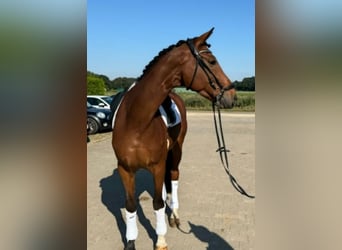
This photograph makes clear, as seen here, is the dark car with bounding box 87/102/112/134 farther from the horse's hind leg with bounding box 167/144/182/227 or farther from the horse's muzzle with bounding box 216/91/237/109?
the horse's muzzle with bounding box 216/91/237/109

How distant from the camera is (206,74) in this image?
8.50 feet

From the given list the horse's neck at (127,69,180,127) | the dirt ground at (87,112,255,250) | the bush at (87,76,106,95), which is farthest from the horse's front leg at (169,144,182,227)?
the bush at (87,76,106,95)

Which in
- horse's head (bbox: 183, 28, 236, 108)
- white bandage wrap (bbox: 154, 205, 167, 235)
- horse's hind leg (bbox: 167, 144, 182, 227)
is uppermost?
horse's head (bbox: 183, 28, 236, 108)

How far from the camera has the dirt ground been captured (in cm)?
373

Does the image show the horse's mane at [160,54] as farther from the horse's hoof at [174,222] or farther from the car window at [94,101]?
the car window at [94,101]

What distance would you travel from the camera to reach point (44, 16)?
797mm

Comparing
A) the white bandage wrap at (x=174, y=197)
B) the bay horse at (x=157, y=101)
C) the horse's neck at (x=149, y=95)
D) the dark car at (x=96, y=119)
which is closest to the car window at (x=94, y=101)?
the dark car at (x=96, y=119)

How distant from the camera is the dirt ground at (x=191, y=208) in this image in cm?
373

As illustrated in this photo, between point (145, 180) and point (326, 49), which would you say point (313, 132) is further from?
point (145, 180)

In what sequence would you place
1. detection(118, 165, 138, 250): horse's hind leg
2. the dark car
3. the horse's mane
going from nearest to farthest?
the horse's mane < detection(118, 165, 138, 250): horse's hind leg < the dark car

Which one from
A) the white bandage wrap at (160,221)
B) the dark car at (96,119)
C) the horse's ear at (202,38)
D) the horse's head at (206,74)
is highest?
the horse's ear at (202,38)

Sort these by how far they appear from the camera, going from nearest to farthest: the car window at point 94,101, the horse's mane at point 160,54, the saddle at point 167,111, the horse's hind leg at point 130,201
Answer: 1. the horse's mane at point 160,54
2. the horse's hind leg at point 130,201
3. the saddle at point 167,111
4. the car window at point 94,101

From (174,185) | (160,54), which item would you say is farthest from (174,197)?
(160,54)

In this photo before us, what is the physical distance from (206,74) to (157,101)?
1.77 ft
